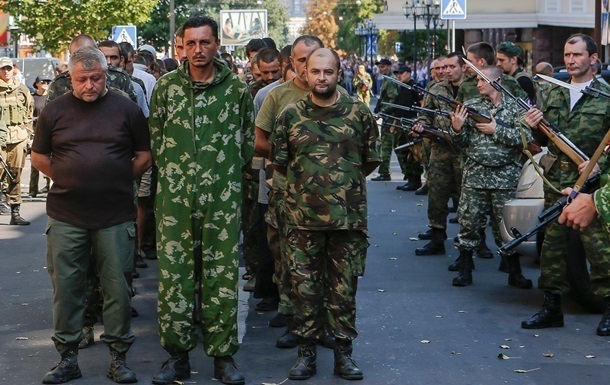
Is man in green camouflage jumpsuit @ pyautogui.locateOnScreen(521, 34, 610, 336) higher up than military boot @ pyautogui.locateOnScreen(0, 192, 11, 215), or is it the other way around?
man in green camouflage jumpsuit @ pyautogui.locateOnScreen(521, 34, 610, 336)

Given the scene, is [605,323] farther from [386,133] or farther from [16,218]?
[386,133]

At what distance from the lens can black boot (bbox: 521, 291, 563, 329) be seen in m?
8.98

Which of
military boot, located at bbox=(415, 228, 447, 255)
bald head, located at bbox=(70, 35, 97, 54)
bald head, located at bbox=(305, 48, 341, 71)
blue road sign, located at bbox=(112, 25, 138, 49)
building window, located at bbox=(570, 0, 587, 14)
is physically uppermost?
building window, located at bbox=(570, 0, 587, 14)

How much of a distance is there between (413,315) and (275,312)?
1017mm

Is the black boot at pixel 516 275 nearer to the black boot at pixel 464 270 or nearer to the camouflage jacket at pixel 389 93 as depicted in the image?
the black boot at pixel 464 270

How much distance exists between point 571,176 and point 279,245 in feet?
6.72

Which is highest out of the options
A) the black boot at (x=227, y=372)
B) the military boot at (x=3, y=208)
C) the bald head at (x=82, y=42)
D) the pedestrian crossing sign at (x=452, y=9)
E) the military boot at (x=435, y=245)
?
the pedestrian crossing sign at (x=452, y=9)

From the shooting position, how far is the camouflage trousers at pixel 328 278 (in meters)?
7.52

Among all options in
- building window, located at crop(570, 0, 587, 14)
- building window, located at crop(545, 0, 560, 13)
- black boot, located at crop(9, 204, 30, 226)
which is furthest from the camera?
building window, located at crop(545, 0, 560, 13)

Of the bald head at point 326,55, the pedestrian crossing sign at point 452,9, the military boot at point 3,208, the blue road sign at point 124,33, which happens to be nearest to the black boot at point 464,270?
the bald head at point 326,55

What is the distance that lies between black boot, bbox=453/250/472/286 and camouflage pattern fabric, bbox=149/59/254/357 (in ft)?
12.7

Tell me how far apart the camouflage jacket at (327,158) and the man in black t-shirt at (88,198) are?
897 mm

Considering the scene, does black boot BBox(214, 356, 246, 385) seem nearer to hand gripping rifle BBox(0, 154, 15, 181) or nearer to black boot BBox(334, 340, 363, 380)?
black boot BBox(334, 340, 363, 380)

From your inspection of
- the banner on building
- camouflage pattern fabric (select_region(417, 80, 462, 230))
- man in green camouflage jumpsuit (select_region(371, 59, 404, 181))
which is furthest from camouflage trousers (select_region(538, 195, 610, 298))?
the banner on building
